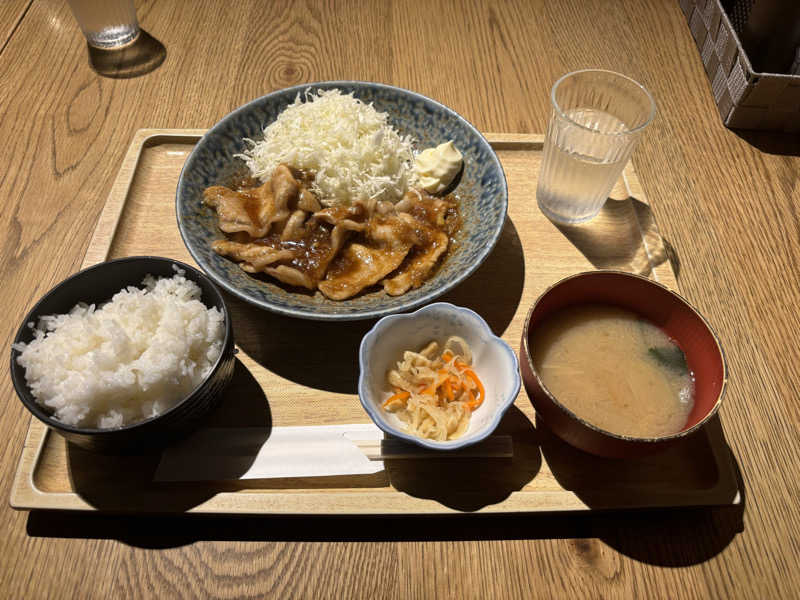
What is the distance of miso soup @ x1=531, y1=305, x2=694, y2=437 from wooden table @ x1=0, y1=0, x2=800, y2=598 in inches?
11.0

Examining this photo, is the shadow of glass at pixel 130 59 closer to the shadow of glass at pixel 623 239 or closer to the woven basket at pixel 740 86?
the shadow of glass at pixel 623 239

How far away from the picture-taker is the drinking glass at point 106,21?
8.55 ft

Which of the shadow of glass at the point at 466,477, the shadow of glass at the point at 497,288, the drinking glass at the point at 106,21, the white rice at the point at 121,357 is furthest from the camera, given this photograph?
the drinking glass at the point at 106,21

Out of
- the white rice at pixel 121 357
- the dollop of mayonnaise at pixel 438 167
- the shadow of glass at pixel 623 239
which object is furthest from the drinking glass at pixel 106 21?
the shadow of glass at pixel 623 239

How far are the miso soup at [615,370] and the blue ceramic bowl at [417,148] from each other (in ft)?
1.07

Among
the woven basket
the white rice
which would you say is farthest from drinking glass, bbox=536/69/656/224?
the white rice

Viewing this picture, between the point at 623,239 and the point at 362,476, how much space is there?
121cm

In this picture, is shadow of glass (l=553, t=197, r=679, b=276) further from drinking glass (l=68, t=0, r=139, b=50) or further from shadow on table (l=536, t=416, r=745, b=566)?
drinking glass (l=68, t=0, r=139, b=50)

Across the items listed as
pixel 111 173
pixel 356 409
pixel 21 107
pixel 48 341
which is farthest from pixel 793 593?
pixel 21 107

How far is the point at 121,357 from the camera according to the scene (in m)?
1.29

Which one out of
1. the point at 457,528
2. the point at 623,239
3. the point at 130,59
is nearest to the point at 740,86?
the point at 623,239

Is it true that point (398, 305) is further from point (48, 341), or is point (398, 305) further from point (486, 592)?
point (48, 341)

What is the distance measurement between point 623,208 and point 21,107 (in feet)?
8.31

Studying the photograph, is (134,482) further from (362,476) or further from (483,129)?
(483,129)
